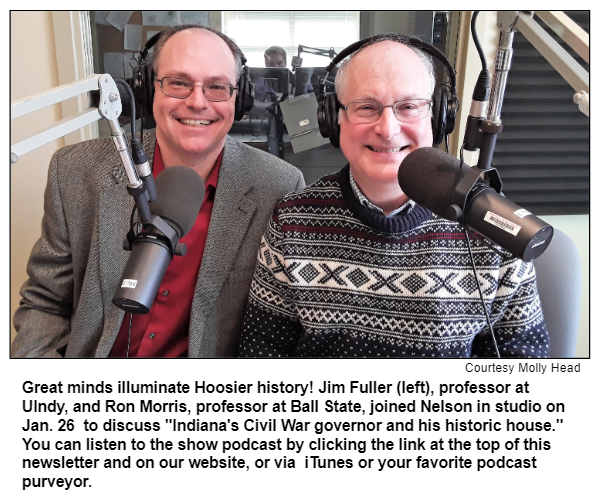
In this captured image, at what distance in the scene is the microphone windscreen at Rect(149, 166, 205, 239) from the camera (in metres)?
0.75

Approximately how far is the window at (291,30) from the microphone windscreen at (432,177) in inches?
42.6

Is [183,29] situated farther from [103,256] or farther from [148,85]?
[103,256]

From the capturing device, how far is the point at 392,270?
45.2 inches

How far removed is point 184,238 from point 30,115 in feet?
3.05

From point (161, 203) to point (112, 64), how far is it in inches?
52.0

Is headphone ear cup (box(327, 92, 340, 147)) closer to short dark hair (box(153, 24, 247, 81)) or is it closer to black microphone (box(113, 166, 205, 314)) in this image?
short dark hair (box(153, 24, 247, 81))

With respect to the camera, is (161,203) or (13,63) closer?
(161,203)

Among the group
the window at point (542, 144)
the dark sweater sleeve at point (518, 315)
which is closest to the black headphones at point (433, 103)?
the dark sweater sleeve at point (518, 315)

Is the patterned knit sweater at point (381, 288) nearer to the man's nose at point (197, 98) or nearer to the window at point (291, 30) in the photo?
the man's nose at point (197, 98)

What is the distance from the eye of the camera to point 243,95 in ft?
4.33

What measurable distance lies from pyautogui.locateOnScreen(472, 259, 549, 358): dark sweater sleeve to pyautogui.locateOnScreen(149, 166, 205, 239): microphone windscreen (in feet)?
2.23
